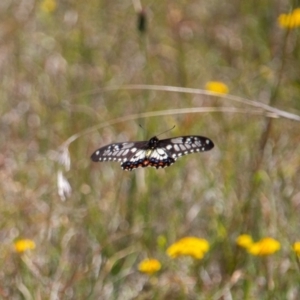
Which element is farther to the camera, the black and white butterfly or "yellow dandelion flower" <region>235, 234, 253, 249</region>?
"yellow dandelion flower" <region>235, 234, 253, 249</region>

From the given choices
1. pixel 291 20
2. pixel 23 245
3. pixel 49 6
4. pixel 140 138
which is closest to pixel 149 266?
pixel 23 245

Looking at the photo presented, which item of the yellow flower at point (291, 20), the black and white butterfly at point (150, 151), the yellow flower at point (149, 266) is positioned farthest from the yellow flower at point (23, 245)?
the yellow flower at point (291, 20)

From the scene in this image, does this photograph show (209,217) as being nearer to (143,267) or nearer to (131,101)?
(143,267)

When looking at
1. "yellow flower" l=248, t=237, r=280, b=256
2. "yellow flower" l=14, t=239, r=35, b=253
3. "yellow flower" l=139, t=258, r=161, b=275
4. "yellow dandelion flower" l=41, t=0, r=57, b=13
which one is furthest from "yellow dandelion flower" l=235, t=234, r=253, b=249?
"yellow dandelion flower" l=41, t=0, r=57, b=13

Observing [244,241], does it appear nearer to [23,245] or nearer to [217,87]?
[23,245]

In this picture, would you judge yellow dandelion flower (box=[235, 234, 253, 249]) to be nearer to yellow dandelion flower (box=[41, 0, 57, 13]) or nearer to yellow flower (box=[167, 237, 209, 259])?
yellow flower (box=[167, 237, 209, 259])

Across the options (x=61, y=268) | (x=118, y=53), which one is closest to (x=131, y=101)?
(x=118, y=53)
